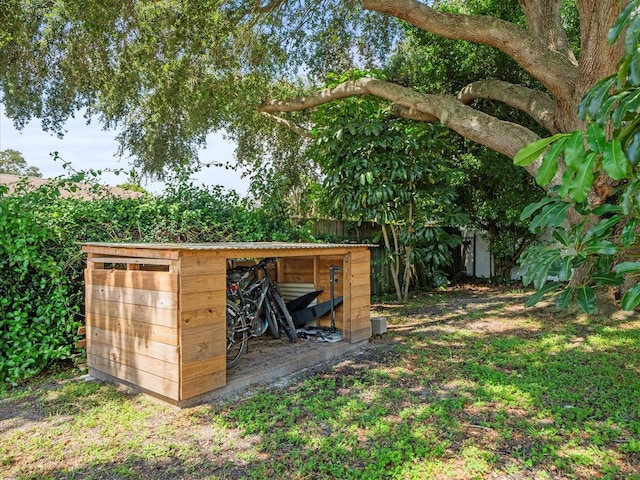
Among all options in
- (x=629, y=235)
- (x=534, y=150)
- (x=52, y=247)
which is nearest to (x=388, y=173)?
(x=52, y=247)

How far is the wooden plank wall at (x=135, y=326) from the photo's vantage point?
299cm

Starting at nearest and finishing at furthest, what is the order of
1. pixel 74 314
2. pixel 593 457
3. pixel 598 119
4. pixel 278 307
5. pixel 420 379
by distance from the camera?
pixel 598 119 → pixel 593 457 → pixel 420 379 → pixel 74 314 → pixel 278 307

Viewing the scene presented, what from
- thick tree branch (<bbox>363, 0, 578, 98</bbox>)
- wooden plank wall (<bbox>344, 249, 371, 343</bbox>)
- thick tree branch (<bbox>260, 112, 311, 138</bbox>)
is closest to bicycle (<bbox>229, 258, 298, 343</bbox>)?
wooden plank wall (<bbox>344, 249, 371, 343</bbox>)

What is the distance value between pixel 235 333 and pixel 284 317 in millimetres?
863

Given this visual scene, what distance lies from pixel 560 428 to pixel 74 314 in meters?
4.08

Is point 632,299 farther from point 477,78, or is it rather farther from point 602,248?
point 477,78

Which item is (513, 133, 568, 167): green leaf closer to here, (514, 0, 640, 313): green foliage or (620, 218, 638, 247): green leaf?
(514, 0, 640, 313): green foliage

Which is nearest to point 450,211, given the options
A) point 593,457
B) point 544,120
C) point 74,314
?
A: point 544,120

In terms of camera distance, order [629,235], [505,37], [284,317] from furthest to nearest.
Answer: [505,37] < [284,317] < [629,235]

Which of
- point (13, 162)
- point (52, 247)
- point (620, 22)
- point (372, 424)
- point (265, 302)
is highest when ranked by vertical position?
point (13, 162)

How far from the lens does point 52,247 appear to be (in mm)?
3887

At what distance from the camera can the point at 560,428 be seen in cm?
269

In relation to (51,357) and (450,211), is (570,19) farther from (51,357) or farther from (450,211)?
(51,357)

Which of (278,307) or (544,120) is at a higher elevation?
(544,120)
